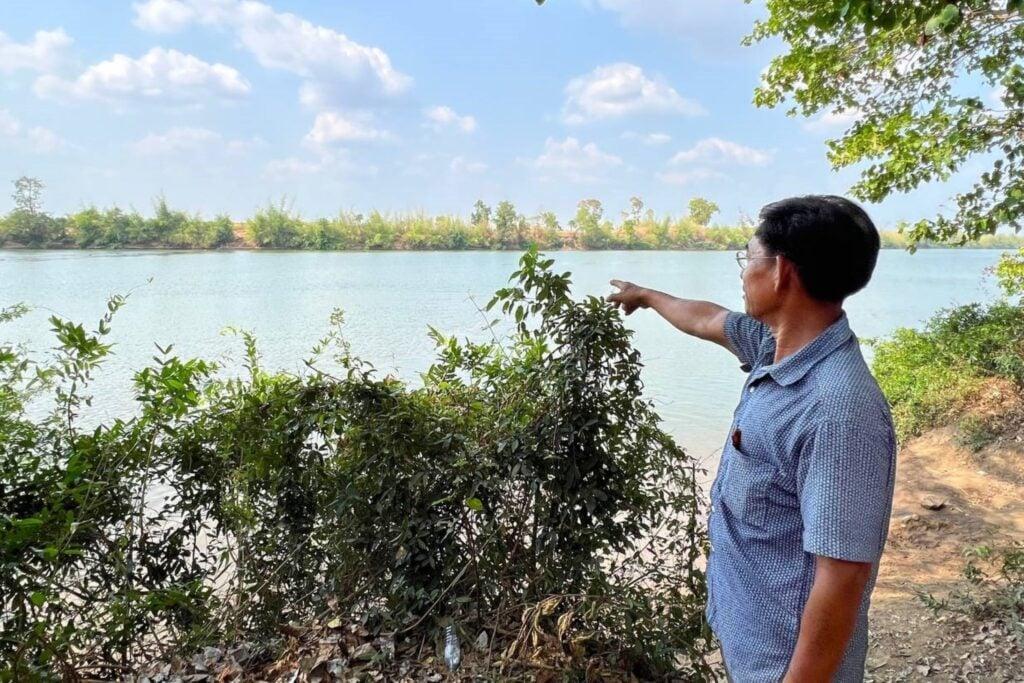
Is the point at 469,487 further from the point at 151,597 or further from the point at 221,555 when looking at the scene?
the point at 151,597

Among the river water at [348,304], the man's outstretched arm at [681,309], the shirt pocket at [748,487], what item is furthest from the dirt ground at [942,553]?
the shirt pocket at [748,487]

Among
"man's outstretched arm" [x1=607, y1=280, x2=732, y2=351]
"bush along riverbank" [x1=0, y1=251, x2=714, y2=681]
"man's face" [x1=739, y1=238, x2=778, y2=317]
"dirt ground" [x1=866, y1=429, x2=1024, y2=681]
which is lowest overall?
"dirt ground" [x1=866, y1=429, x2=1024, y2=681]

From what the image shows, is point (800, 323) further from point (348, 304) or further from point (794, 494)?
point (348, 304)

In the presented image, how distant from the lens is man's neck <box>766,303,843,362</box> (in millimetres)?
1139

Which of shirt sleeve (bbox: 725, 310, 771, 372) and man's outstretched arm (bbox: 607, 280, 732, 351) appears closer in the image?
shirt sleeve (bbox: 725, 310, 771, 372)

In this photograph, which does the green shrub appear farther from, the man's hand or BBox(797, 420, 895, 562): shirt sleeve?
BBox(797, 420, 895, 562): shirt sleeve

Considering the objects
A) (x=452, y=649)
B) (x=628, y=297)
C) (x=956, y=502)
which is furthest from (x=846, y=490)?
(x=956, y=502)

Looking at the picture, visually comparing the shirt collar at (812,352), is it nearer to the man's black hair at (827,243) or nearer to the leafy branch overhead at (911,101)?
the man's black hair at (827,243)

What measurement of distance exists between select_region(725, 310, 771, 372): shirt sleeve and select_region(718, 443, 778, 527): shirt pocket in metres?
0.39

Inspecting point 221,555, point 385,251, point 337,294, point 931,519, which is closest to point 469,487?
point 221,555

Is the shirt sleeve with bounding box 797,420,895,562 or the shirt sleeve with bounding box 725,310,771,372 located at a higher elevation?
the shirt sleeve with bounding box 725,310,771,372

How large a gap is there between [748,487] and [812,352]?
0.26 m

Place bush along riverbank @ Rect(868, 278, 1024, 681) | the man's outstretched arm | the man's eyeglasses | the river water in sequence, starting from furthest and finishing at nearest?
the river water < bush along riverbank @ Rect(868, 278, 1024, 681) < the man's outstretched arm < the man's eyeglasses

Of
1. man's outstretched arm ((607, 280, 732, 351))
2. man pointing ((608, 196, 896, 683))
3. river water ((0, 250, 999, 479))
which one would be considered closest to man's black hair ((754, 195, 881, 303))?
man pointing ((608, 196, 896, 683))
